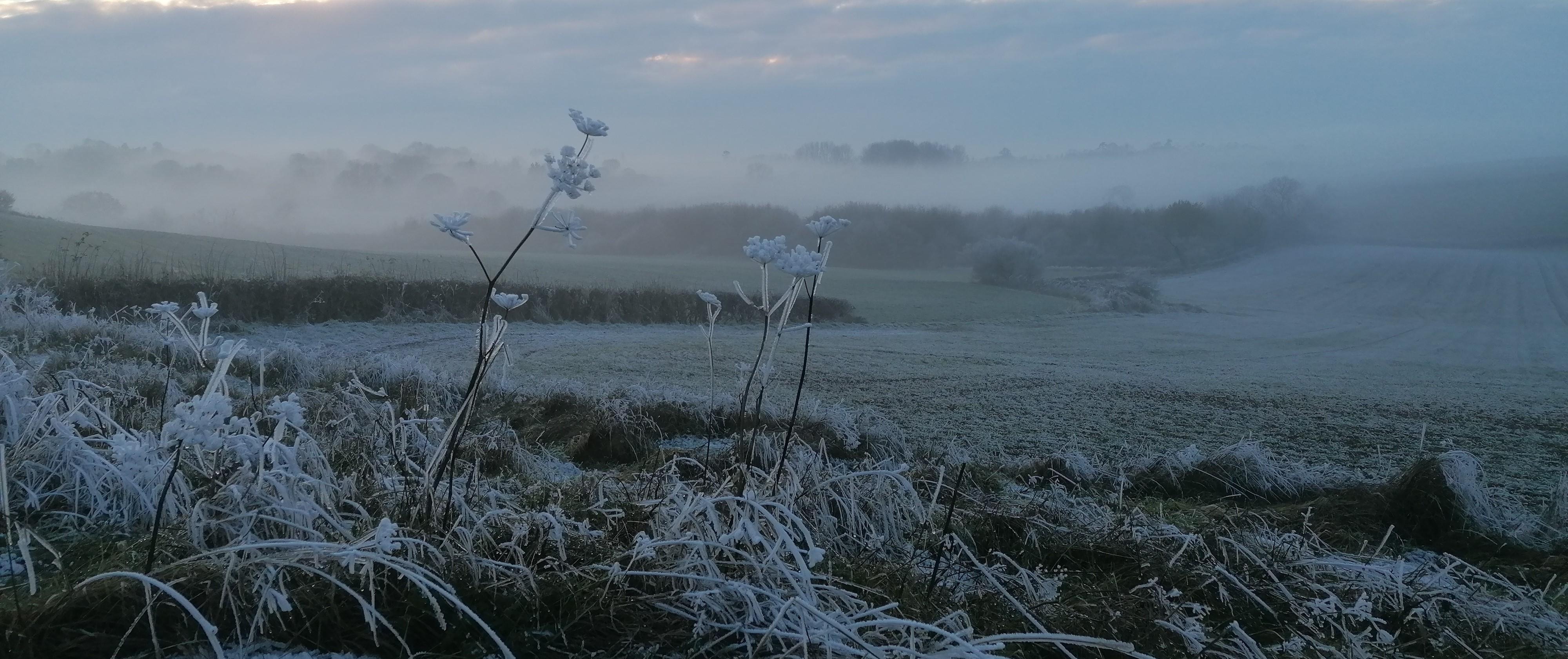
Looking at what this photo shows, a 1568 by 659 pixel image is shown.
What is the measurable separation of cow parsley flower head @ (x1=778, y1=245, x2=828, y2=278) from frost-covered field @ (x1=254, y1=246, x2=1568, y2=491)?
2.90 metres

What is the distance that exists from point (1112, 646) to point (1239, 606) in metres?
1.13

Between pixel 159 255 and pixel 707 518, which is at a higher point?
pixel 159 255

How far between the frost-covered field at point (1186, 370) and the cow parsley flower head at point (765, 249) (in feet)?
9.44

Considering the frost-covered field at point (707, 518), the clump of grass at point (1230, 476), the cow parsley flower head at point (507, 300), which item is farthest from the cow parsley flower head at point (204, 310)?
the clump of grass at point (1230, 476)

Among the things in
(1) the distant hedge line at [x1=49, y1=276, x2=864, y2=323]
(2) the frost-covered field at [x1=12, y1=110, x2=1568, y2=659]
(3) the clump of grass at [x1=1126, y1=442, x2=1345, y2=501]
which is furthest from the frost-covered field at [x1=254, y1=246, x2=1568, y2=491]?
(1) the distant hedge line at [x1=49, y1=276, x2=864, y2=323]

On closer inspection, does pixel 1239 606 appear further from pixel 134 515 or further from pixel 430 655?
pixel 134 515

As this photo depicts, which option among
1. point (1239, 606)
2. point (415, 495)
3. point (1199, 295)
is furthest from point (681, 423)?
point (1199, 295)

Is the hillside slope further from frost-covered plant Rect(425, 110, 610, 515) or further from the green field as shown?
frost-covered plant Rect(425, 110, 610, 515)

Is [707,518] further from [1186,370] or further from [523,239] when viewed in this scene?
[1186,370]

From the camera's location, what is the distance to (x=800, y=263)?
1.79 m

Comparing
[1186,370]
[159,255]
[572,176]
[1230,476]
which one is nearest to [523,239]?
[572,176]

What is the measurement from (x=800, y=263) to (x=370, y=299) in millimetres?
8972

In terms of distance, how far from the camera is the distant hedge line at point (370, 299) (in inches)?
340

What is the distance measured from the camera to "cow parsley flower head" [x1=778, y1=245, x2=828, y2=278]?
1771 millimetres
